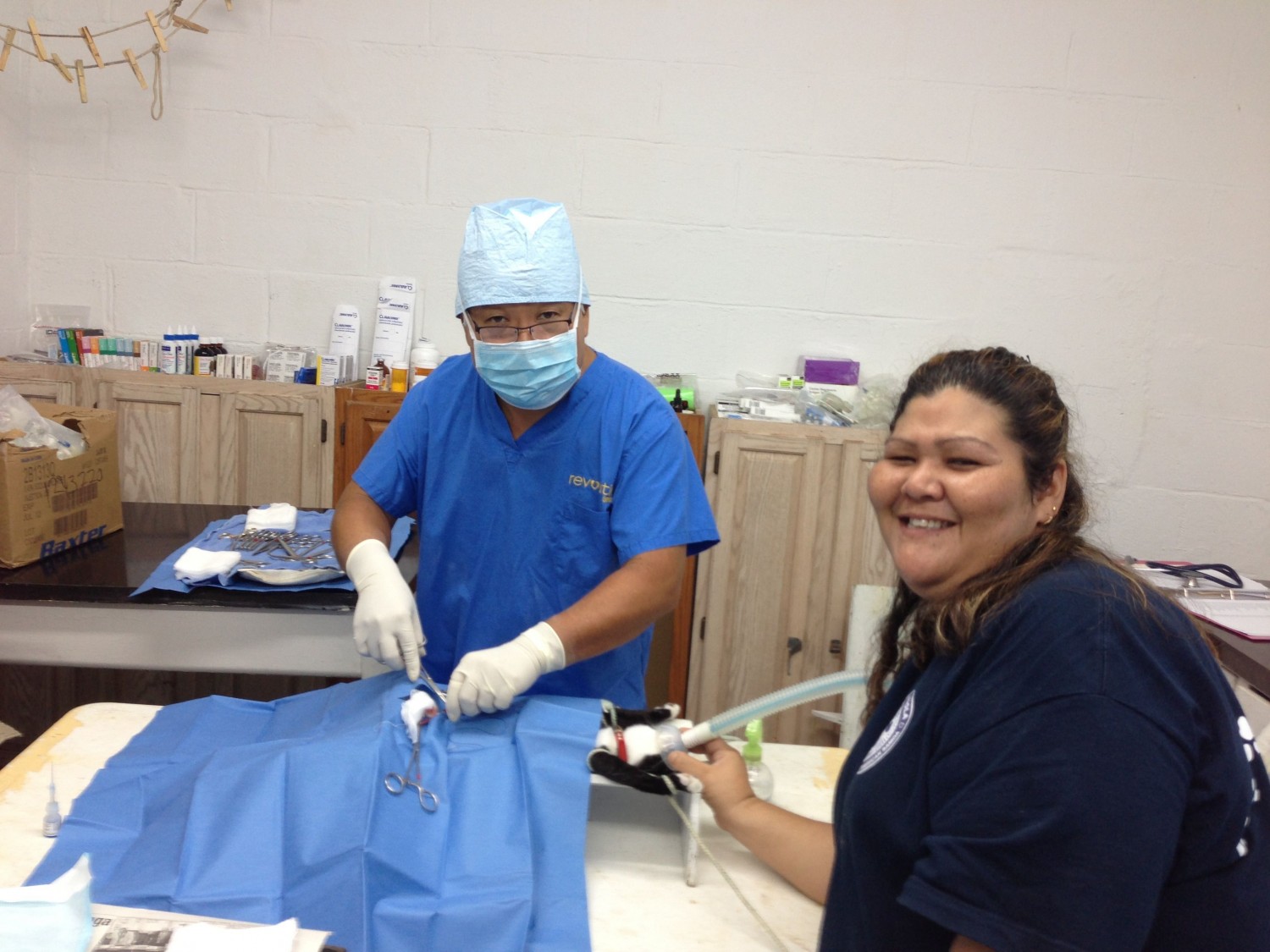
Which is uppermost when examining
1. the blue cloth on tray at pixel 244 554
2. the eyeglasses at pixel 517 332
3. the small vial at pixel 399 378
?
the eyeglasses at pixel 517 332

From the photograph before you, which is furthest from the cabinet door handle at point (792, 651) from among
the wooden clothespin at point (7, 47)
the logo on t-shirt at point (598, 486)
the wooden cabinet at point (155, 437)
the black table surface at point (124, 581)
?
the wooden clothespin at point (7, 47)

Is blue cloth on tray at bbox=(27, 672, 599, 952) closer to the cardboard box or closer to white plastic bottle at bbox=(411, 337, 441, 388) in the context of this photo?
the cardboard box

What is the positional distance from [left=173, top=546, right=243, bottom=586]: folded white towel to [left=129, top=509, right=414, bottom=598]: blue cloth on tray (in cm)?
2

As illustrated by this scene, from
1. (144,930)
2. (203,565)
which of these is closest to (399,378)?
(203,565)

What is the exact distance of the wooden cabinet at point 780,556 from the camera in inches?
100

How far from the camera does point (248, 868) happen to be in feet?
3.56

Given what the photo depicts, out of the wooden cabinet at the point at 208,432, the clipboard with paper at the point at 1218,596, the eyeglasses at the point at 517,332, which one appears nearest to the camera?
the eyeglasses at the point at 517,332

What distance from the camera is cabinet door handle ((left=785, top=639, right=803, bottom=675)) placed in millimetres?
2609

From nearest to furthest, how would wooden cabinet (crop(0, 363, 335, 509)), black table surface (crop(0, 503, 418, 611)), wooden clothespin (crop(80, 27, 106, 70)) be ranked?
black table surface (crop(0, 503, 418, 611))
wooden clothespin (crop(80, 27, 106, 70))
wooden cabinet (crop(0, 363, 335, 509))

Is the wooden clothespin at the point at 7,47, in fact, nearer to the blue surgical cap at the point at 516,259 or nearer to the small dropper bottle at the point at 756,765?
the blue surgical cap at the point at 516,259

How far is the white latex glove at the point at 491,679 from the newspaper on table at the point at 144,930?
1.41 feet

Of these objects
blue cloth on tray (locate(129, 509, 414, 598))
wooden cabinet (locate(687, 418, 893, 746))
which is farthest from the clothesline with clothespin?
wooden cabinet (locate(687, 418, 893, 746))

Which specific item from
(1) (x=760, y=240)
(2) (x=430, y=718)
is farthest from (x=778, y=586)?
(2) (x=430, y=718)

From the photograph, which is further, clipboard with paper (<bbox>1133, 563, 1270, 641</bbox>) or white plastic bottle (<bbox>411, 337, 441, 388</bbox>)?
white plastic bottle (<bbox>411, 337, 441, 388</bbox>)
